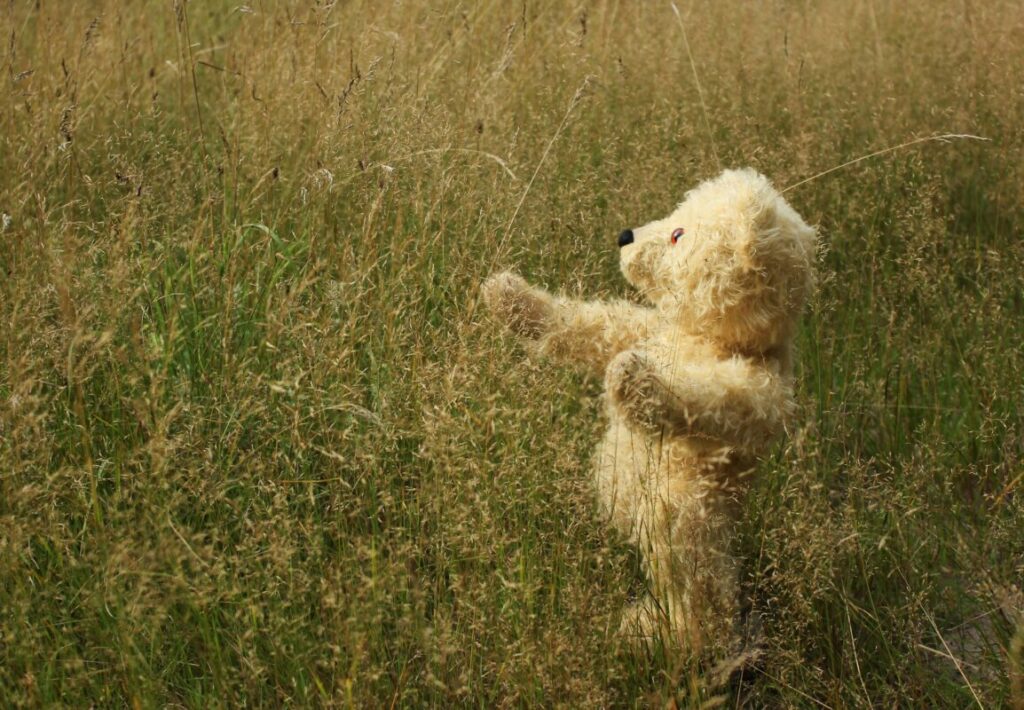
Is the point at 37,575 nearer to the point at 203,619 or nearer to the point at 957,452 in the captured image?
the point at 203,619

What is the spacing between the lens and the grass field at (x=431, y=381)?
1950 millimetres

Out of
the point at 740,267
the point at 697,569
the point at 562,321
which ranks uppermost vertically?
the point at 740,267

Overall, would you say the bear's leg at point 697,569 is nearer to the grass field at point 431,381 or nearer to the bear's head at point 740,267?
the grass field at point 431,381

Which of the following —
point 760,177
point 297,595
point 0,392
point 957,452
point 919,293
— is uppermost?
point 760,177

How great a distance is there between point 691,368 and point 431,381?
0.49 m

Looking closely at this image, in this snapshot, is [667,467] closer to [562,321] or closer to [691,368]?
[691,368]

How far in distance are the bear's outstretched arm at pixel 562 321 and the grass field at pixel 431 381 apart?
53 mm

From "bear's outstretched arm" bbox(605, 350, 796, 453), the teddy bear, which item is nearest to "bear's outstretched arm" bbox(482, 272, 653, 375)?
the teddy bear

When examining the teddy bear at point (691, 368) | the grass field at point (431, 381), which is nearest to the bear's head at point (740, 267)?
the teddy bear at point (691, 368)

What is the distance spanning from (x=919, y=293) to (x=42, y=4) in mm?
2828

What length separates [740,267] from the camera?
2256 mm

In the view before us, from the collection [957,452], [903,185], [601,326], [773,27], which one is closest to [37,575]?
[601,326]

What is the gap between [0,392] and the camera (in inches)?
90.5

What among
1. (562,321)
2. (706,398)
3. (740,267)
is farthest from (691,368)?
(562,321)
